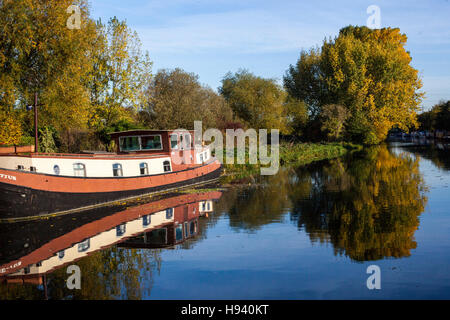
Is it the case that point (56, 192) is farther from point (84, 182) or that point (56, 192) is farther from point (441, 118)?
point (441, 118)

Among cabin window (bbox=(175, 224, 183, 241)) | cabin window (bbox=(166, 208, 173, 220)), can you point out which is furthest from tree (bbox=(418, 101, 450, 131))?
cabin window (bbox=(175, 224, 183, 241))

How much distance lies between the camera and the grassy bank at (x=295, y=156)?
37250 mm

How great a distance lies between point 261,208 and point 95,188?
7989 mm

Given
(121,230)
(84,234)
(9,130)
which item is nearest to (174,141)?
(9,130)

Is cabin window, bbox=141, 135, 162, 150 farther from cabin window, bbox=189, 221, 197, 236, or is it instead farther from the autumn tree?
cabin window, bbox=189, 221, 197, 236

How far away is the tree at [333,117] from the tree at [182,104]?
15.9m

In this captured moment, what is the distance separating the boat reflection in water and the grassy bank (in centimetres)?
1382

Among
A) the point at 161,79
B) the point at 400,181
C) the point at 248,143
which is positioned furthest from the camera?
the point at 161,79

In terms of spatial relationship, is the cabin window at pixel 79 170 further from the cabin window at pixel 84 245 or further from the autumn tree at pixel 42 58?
the autumn tree at pixel 42 58

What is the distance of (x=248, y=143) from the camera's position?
5538cm

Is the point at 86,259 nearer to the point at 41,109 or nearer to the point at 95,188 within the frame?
the point at 95,188

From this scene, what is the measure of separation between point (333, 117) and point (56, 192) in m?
53.4
